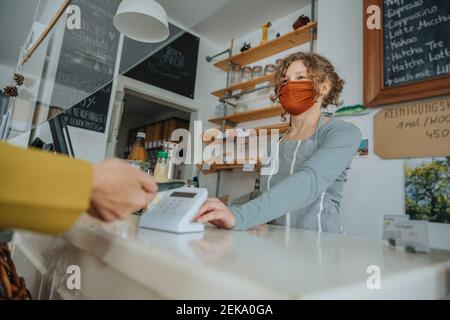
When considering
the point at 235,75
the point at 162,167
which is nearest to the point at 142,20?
the point at 162,167

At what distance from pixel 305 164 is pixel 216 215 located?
1.06 feet

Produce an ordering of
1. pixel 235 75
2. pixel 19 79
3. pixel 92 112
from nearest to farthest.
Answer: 1. pixel 19 79
2. pixel 92 112
3. pixel 235 75

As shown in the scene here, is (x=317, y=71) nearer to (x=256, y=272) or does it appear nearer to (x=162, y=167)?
(x=162, y=167)

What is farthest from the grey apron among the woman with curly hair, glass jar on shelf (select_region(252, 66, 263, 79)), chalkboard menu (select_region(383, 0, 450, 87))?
glass jar on shelf (select_region(252, 66, 263, 79))

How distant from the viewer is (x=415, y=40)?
1.60 meters

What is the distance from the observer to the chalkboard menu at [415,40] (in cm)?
148

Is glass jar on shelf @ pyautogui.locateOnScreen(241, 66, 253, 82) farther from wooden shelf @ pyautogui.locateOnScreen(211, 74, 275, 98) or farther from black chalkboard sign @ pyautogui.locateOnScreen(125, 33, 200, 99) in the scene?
black chalkboard sign @ pyautogui.locateOnScreen(125, 33, 200, 99)

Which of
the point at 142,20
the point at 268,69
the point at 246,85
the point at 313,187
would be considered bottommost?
the point at 313,187

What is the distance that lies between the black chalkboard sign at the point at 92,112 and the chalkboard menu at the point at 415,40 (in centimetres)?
233

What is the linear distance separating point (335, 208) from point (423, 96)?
94 centimetres

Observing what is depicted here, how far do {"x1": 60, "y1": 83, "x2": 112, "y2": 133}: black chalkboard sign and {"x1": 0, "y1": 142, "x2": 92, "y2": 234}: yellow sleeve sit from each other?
2438 millimetres

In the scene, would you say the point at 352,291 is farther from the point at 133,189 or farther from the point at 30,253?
the point at 30,253

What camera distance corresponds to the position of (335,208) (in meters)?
1.03

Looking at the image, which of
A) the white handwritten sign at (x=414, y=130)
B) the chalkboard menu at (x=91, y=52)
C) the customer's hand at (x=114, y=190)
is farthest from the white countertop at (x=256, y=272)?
the white handwritten sign at (x=414, y=130)
